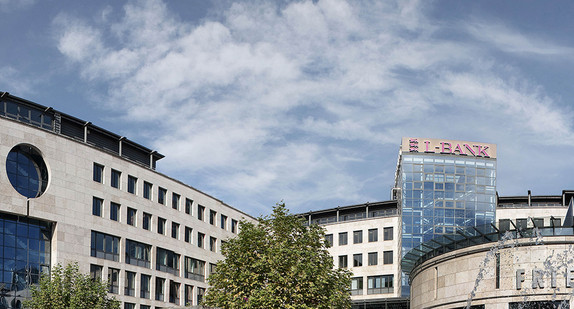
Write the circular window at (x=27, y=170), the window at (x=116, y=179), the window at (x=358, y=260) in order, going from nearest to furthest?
the circular window at (x=27, y=170) < the window at (x=116, y=179) < the window at (x=358, y=260)

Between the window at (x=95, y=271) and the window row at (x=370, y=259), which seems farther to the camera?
the window row at (x=370, y=259)

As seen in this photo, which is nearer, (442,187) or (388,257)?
(442,187)

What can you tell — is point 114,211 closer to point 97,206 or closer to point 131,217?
point 97,206

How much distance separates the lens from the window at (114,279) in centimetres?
8325

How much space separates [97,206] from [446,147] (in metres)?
49.9

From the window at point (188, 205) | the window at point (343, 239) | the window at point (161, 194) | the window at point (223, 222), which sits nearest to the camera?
the window at point (161, 194)

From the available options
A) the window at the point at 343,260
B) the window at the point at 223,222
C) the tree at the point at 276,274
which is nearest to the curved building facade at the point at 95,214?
the window at the point at 223,222

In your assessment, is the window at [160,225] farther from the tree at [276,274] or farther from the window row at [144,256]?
the tree at [276,274]

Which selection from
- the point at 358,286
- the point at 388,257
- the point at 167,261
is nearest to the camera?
the point at 167,261

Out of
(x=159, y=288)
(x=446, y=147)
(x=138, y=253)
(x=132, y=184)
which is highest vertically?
(x=446, y=147)

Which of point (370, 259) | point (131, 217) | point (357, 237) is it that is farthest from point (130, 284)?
point (357, 237)

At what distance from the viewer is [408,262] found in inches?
2447

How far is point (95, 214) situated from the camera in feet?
271

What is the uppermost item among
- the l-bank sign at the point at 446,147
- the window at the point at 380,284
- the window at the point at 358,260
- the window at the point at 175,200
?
the l-bank sign at the point at 446,147
